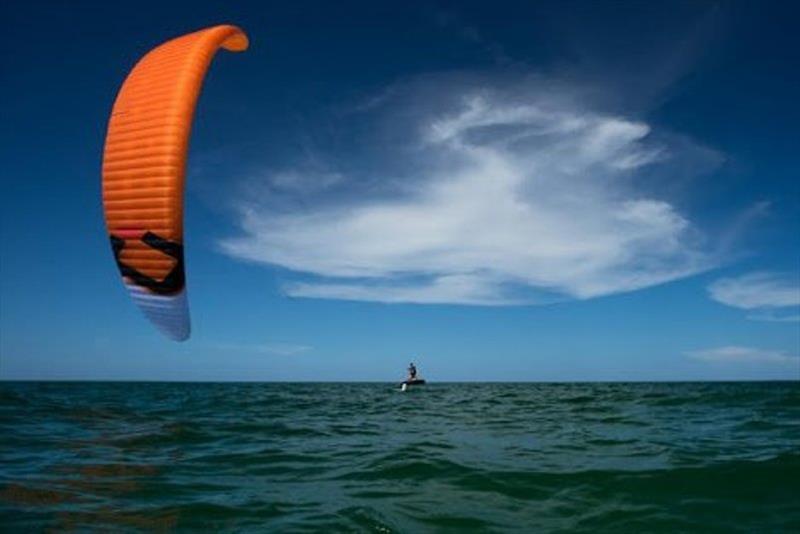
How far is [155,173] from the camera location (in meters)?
8.85

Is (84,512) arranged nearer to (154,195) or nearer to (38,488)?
(38,488)

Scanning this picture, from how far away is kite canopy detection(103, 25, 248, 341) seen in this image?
29.1 feet

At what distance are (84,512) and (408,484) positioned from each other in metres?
3.65

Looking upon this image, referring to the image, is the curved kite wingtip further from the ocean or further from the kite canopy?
the ocean

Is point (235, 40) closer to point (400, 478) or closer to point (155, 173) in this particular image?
point (155, 173)

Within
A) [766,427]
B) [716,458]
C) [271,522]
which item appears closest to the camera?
[271,522]

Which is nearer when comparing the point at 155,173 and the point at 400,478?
the point at 400,478

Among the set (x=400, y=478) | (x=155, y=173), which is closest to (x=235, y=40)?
(x=155, y=173)

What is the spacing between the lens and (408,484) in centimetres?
832

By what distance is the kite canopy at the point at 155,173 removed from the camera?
887 cm

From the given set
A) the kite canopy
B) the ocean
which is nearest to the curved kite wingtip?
the kite canopy

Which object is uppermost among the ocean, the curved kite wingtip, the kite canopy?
the curved kite wingtip

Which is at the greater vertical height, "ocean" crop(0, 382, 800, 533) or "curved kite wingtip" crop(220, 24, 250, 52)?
"curved kite wingtip" crop(220, 24, 250, 52)

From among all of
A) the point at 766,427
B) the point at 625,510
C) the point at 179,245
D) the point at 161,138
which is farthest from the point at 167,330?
the point at 766,427
